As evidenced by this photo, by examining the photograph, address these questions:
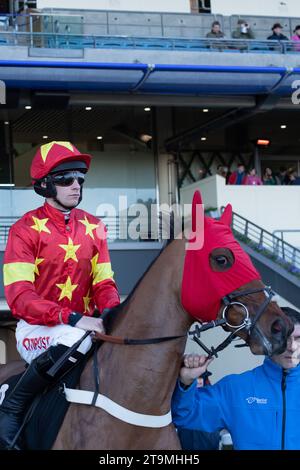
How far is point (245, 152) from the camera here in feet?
56.6

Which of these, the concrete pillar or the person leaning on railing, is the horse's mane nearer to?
the person leaning on railing

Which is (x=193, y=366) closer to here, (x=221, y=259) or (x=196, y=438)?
(x=221, y=259)

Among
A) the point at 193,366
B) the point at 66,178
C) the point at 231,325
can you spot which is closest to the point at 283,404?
the point at 193,366

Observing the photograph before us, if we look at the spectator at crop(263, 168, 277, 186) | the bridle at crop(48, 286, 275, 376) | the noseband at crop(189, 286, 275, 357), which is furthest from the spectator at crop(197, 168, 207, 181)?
the noseband at crop(189, 286, 275, 357)

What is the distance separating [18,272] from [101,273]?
1.71ft

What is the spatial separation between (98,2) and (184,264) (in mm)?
13090

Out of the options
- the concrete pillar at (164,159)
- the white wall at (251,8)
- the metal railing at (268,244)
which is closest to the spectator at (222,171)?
the concrete pillar at (164,159)

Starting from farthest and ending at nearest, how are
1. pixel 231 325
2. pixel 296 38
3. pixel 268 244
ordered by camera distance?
pixel 296 38 < pixel 268 244 < pixel 231 325

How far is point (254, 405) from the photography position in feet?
11.8

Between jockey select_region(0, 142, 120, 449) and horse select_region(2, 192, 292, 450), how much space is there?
0.19 meters

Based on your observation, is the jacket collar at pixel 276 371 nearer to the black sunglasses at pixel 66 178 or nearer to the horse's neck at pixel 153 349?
the horse's neck at pixel 153 349
